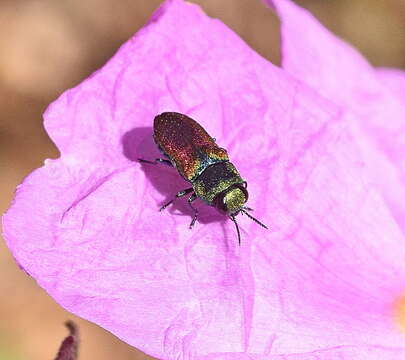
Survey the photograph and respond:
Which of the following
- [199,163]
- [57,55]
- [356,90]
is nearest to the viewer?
[199,163]

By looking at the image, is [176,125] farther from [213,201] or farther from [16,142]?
[16,142]

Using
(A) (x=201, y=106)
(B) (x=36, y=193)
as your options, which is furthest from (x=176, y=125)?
(B) (x=36, y=193)

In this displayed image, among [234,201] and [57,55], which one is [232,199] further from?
[57,55]

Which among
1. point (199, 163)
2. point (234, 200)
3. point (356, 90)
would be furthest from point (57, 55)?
point (234, 200)

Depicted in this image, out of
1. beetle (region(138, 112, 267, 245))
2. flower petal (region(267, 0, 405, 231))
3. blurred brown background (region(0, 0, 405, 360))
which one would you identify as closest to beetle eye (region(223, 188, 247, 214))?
beetle (region(138, 112, 267, 245))

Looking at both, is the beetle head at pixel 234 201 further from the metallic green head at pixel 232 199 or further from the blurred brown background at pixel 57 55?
the blurred brown background at pixel 57 55

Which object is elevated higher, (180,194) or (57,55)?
(180,194)

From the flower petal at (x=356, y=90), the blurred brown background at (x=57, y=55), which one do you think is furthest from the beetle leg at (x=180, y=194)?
the blurred brown background at (x=57, y=55)
